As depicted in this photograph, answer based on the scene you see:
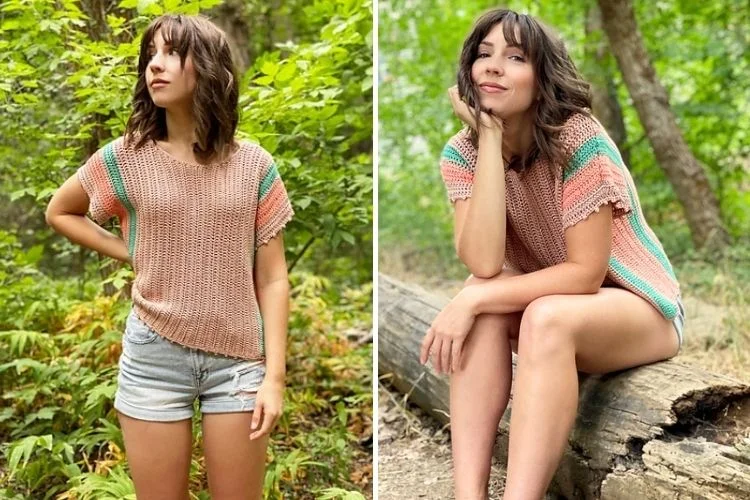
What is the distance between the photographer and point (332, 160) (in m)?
4.09

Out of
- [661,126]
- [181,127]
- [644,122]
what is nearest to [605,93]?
[644,122]

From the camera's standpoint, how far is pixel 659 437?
100 inches

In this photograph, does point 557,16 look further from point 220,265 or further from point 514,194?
point 220,265

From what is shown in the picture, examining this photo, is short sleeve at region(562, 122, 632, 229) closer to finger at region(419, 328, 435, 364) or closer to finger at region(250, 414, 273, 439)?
finger at region(419, 328, 435, 364)

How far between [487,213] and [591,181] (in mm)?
311

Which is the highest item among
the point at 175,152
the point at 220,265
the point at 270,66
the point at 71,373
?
the point at 270,66

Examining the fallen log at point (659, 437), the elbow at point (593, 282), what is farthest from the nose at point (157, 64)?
the fallen log at point (659, 437)

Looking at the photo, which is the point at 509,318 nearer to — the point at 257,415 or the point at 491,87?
the point at 491,87

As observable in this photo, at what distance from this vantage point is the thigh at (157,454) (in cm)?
242

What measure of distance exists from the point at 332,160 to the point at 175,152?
1.69 m

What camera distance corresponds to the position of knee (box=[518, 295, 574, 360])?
2455 mm

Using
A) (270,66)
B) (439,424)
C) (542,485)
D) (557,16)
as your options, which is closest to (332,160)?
(270,66)

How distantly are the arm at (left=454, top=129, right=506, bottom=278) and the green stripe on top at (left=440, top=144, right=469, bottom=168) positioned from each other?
13cm

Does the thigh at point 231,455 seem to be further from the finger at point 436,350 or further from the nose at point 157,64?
the nose at point 157,64
